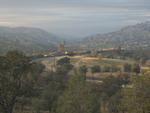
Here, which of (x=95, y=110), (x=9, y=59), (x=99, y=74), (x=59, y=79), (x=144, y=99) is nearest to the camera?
(x=144, y=99)

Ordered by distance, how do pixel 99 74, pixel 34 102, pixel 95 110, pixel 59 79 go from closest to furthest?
pixel 95 110 → pixel 34 102 → pixel 59 79 → pixel 99 74

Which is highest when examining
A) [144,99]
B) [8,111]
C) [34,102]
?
[144,99]

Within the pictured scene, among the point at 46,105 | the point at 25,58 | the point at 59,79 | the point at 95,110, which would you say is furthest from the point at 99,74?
the point at 25,58

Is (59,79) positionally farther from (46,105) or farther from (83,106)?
(83,106)

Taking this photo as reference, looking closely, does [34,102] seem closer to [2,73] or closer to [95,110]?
[95,110]

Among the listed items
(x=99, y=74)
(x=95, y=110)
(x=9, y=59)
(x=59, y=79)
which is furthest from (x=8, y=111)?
(x=99, y=74)

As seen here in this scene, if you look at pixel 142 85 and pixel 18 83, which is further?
pixel 18 83

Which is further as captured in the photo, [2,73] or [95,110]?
[95,110]

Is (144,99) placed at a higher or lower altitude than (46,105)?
higher

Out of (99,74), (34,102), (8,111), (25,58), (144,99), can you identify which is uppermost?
(25,58)
